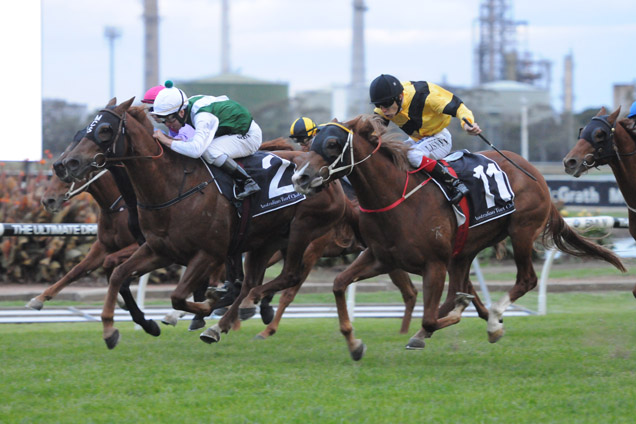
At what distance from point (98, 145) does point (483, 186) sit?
2.84 meters

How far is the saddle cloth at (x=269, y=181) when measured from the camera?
6.84m

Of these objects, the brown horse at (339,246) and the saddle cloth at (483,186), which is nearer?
the saddle cloth at (483,186)

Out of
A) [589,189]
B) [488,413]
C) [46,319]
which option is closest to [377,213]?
[488,413]

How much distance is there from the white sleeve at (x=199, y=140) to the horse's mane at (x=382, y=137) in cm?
110

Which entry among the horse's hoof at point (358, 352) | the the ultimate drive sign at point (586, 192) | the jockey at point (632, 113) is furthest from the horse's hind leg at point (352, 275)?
the the ultimate drive sign at point (586, 192)

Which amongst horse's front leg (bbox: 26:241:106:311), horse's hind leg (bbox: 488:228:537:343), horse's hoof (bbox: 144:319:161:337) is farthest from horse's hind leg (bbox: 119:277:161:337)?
horse's hind leg (bbox: 488:228:537:343)

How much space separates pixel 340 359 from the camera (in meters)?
6.40

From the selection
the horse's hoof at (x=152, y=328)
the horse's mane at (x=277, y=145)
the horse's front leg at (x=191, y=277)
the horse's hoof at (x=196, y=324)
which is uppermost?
→ the horse's mane at (x=277, y=145)

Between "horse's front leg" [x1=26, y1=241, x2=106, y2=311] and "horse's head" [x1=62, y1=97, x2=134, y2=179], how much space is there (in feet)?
6.00

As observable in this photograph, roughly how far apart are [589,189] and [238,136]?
9485 millimetres

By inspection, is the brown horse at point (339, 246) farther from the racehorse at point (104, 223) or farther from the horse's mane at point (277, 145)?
the racehorse at point (104, 223)

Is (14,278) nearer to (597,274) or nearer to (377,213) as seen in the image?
(377,213)

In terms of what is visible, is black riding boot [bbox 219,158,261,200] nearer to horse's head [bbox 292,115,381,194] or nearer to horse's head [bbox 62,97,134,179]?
horse's head [bbox 62,97,134,179]

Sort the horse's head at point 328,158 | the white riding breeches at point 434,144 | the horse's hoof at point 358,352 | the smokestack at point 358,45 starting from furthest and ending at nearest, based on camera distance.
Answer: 1. the smokestack at point 358,45
2. the white riding breeches at point 434,144
3. the horse's hoof at point 358,352
4. the horse's head at point 328,158
